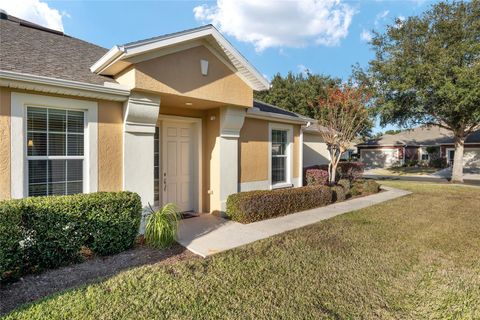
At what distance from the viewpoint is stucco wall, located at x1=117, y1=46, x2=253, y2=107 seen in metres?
6.27

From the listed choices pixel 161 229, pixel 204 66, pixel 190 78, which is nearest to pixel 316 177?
pixel 204 66

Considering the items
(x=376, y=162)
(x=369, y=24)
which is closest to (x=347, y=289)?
(x=369, y=24)

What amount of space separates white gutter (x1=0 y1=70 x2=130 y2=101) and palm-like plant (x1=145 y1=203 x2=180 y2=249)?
9.55 ft

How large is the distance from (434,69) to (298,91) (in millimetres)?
18095

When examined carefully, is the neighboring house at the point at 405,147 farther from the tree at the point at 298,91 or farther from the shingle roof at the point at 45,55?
the shingle roof at the point at 45,55

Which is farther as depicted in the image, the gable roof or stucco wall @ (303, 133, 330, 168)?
stucco wall @ (303, 133, 330, 168)

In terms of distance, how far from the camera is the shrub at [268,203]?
7824 mm

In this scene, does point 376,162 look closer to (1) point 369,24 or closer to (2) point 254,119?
(1) point 369,24

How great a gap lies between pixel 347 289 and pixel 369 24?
23264mm

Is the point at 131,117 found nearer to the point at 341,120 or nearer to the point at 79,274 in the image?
the point at 79,274

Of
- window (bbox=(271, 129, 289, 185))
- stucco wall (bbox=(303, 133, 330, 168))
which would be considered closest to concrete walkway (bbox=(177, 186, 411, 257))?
window (bbox=(271, 129, 289, 185))

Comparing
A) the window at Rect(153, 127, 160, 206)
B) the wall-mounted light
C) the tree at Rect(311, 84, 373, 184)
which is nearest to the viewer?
the wall-mounted light

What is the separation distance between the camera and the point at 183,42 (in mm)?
6809

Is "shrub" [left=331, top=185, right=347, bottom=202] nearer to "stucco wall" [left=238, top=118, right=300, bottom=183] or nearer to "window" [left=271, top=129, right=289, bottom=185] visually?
"window" [left=271, top=129, right=289, bottom=185]
